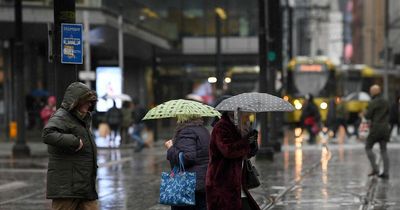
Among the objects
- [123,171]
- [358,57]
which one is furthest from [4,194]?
[358,57]

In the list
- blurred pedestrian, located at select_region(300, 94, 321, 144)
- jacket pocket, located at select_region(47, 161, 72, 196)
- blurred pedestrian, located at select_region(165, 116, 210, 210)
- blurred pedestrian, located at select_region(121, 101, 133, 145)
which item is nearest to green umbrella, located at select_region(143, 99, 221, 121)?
blurred pedestrian, located at select_region(165, 116, 210, 210)

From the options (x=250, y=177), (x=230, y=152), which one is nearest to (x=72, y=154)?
(x=230, y=152)

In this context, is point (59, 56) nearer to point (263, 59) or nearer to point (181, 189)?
point (181, 189)

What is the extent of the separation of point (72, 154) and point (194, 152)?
1.34 m

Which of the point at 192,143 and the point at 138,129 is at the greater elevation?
the point at 192,143

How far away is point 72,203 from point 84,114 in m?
0.83

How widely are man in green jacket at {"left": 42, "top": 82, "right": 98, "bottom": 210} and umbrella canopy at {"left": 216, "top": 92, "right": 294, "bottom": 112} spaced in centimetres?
125

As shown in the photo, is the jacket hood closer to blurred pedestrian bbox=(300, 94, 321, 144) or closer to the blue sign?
the blue sign

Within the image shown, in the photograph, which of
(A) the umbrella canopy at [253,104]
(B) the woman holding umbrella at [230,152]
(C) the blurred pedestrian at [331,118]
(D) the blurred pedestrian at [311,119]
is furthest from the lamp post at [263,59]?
(B) the woman holding umbrella at [230,152]

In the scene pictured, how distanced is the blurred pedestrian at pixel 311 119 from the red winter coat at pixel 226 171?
21.8 meters

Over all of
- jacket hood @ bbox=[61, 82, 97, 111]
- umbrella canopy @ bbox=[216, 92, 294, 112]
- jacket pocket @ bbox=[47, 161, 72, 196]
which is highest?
jacket hood @ bbox=[61, 82, 97, 111]

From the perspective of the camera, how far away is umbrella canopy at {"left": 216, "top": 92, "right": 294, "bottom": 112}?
7426 mm

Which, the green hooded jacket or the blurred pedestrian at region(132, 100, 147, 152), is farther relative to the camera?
the blurred pedestrian at region(132, 100, 147, 152)

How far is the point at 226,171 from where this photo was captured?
24.4 ft
